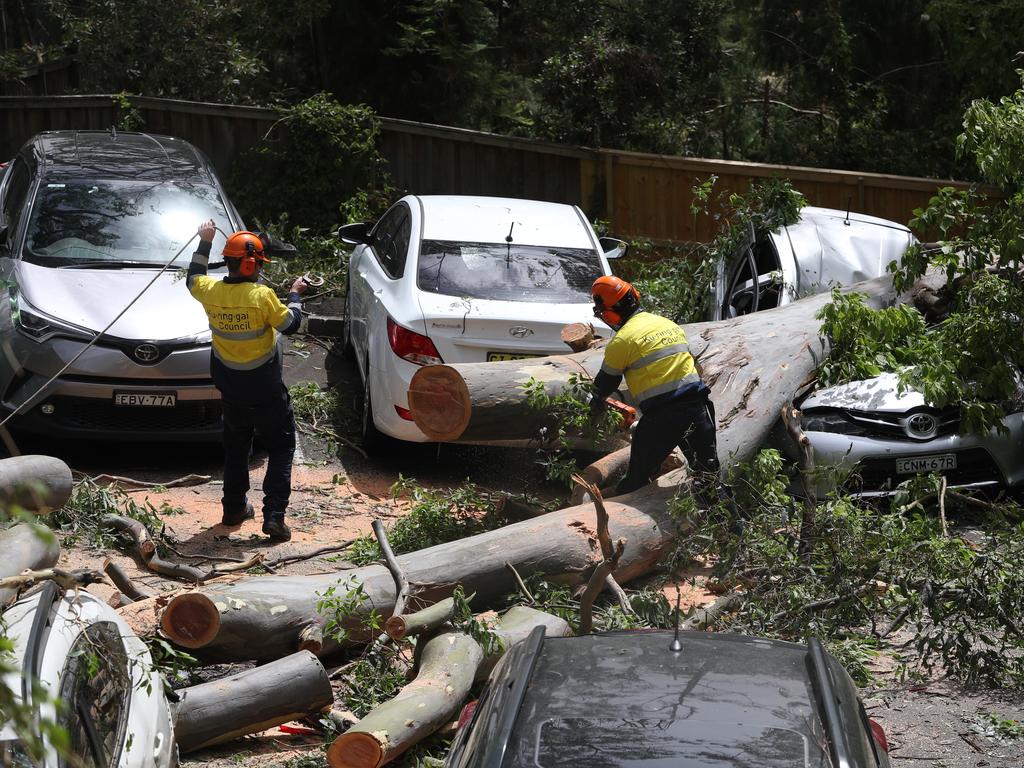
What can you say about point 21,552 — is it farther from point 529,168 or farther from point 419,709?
point 529,168

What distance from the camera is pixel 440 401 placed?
24.2 feet

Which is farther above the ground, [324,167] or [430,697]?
[324,167]

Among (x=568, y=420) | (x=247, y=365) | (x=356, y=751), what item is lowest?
(x=356, y=751)

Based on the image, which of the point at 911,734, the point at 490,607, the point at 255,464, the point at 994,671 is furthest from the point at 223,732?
the point at 255,464

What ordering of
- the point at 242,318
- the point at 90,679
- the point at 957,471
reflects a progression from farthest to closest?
the point at 957,471 → the point at 242,318 → the point at 90,679

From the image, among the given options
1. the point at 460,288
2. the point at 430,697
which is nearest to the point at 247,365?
the point at 460,288

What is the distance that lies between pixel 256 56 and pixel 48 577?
15.5m

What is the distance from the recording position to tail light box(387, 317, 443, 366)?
27.9ft

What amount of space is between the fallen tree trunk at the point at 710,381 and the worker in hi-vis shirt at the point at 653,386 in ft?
0.93

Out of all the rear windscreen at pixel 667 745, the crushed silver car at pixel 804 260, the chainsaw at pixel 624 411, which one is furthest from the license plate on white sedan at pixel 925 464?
the rear windscreen at pixel 667 745

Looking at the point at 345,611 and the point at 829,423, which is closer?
the point at 345,611

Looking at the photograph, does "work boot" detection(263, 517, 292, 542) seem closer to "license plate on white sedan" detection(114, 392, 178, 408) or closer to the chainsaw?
"license plate on white sedan" detection(114, 392, 178, 408)

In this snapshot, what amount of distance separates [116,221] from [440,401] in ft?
12.4

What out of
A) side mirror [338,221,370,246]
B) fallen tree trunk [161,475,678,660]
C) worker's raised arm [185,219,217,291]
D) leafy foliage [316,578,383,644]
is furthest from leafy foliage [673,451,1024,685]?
side mirror [338,221,370,246]
